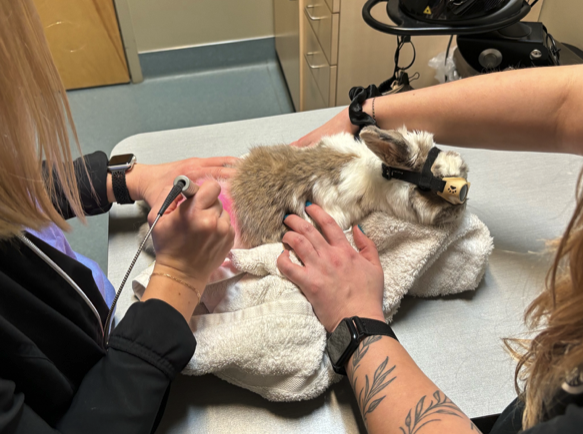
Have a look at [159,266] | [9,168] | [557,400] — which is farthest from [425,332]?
[9,168]

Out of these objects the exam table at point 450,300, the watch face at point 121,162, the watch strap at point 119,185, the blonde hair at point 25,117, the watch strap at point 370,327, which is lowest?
the exam table at point 450,300

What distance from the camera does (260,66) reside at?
2.76 meters

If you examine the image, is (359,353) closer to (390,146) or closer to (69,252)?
(390,146)

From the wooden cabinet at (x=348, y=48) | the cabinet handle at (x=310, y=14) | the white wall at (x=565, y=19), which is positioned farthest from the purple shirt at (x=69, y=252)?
the white wall at (x=565, y=19)

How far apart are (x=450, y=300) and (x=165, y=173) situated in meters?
0.67

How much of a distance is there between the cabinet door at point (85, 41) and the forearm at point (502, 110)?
6.64ft

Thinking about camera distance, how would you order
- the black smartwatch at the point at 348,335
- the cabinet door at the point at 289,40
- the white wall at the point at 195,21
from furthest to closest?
1. the white wall at the point at 195,21
2. the cabinet door at the point at 289,40
3. the black smartwatch at the point at 348,335

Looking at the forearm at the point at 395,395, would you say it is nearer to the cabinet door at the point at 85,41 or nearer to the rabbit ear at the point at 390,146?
the rabbit ear at the point at 390,146

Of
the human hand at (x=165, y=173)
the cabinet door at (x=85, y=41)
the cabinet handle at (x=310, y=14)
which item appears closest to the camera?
the human hand at (x=165, y=173)

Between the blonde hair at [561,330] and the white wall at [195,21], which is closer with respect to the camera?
the blonde hair at [561,330]

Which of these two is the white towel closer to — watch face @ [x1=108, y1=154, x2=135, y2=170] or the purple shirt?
the purple shirt

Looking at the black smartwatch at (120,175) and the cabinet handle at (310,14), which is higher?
the cabinet handle at (310,14)

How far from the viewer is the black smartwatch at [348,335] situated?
680 mm

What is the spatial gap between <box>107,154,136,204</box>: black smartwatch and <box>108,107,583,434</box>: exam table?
0.22 ft
